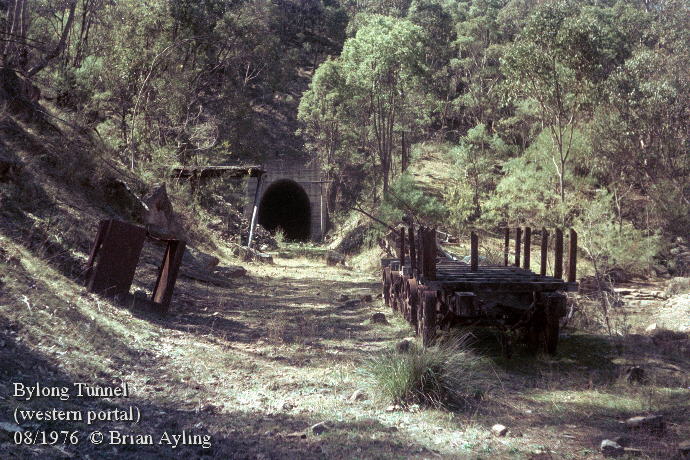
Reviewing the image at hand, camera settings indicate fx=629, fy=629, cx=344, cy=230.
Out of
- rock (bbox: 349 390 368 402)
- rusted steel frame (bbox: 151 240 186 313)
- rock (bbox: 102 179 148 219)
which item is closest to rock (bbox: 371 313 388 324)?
rusted steel frame (bbox: 151 240 186 313)

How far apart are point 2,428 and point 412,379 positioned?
3103 millimetres

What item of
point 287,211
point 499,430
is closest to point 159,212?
point 499,430

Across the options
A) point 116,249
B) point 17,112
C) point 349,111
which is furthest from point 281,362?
point 349,111

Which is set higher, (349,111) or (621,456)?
(349,111)

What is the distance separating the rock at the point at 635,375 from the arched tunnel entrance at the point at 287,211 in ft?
102

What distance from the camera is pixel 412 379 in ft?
17.6

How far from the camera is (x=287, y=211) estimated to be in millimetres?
41250

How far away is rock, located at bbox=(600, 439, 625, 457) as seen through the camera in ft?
14.6

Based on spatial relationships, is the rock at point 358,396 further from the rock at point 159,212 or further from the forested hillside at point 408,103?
the forested hillside at point 408,103

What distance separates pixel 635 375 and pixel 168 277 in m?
5.91

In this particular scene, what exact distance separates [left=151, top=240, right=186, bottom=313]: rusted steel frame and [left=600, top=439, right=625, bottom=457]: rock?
5889 millimetres

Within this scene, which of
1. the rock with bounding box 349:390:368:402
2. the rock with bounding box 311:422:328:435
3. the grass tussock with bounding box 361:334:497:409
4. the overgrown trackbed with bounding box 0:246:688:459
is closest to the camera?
the overgrown trackbed with bounding box 0:246:688:459

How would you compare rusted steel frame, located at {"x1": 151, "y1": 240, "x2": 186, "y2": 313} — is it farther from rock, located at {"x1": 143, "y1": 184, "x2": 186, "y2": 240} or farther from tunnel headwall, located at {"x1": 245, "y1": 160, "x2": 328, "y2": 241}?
tunnel headwall, located at {"x1": 245, "y1": 160, "x2": 328, "y2": 241}

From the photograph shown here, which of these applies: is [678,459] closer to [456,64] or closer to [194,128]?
[194,128]
